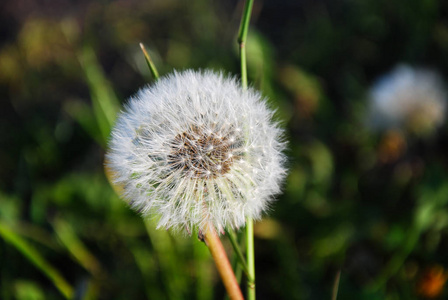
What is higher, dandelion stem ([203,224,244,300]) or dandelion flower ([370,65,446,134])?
dandelion stem ([203,224,244,300])

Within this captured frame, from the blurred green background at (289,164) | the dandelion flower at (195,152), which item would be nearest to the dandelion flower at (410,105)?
the blurred green background at (289,164)

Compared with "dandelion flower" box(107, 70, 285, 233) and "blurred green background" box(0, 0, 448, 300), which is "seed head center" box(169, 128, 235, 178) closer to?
"dandelion flower" box(107, 70, 285, 233)

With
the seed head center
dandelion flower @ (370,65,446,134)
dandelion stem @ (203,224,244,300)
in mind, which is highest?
the seed head center

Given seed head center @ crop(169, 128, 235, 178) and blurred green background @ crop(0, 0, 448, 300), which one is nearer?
seed head center @ crop(169, 128, 235, 178)

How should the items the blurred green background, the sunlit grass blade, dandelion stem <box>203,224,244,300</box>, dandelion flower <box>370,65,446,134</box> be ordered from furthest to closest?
dandelion flower <box>370,65,446,134</box> < the blurred green background < the sunlit grass blade < dandelion stem <box>203,224,244,300</box>

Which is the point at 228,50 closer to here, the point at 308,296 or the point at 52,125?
the point at 52,125

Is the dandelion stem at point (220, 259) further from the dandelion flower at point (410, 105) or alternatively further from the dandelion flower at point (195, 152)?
the dandelion flower at point (410, 105)

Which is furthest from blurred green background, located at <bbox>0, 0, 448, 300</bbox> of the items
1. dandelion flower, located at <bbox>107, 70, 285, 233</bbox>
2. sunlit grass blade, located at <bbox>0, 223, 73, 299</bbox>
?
dandelion flower, located at <bbox>107, 70, 285, 233</bbox>
